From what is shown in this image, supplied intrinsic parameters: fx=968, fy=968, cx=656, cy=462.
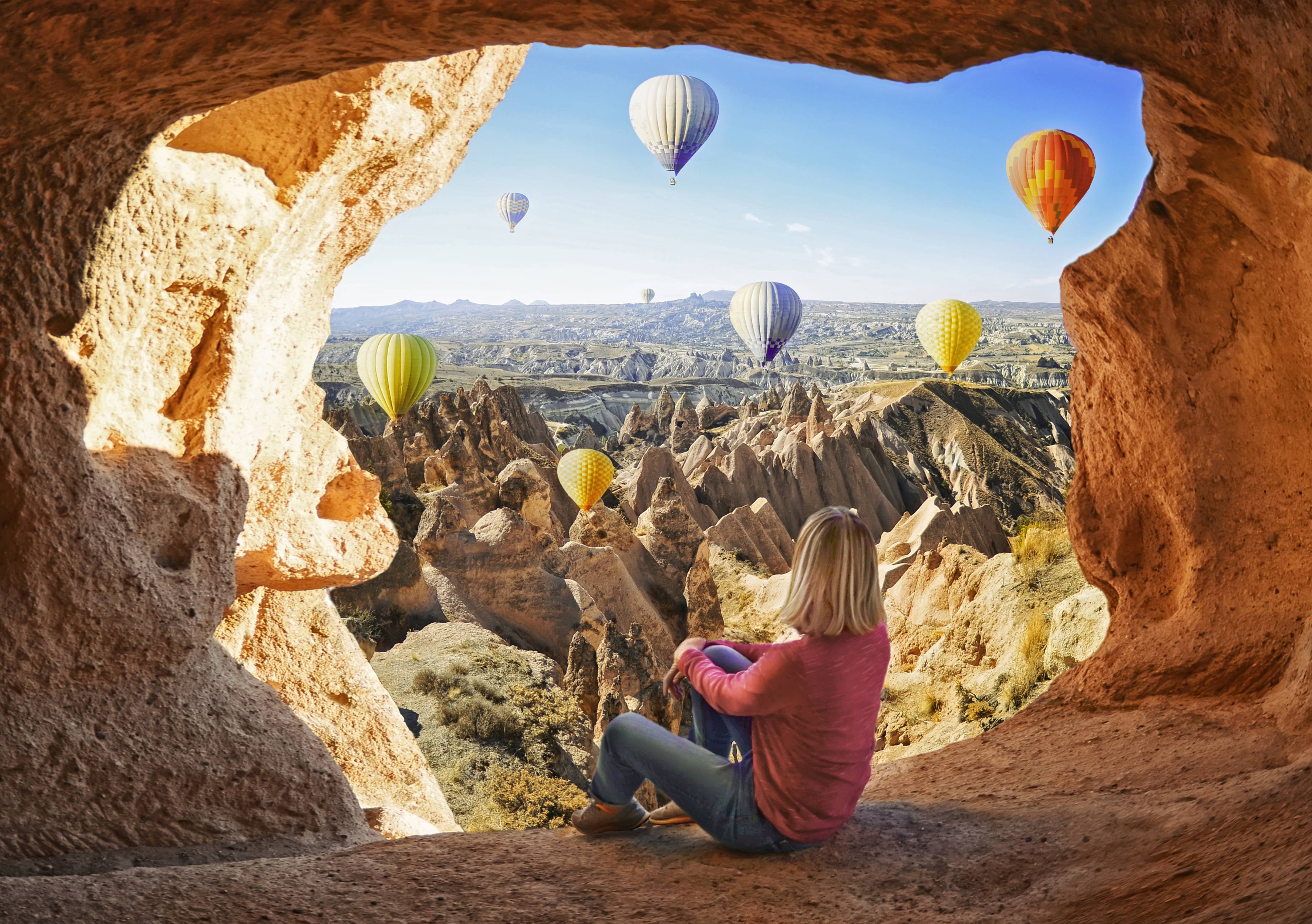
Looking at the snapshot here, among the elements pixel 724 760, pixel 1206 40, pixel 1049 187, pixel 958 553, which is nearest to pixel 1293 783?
pixel 724 760

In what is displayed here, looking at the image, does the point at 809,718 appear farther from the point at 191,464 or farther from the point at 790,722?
the point at 191,464

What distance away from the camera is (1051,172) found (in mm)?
19156

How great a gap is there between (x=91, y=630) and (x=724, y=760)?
1895mm

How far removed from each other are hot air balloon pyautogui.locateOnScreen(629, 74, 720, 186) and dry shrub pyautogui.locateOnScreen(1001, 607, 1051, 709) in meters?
23.1

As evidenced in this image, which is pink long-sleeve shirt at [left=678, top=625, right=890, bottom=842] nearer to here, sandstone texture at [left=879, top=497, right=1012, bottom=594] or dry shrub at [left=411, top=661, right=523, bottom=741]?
dry shrub at [left=411, top=661, right=523, bottom=741]

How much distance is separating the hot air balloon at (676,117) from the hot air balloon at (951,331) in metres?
8.62

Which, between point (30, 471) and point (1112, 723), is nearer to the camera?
point (30, 471)

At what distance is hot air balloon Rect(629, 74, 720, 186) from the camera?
28766 mm

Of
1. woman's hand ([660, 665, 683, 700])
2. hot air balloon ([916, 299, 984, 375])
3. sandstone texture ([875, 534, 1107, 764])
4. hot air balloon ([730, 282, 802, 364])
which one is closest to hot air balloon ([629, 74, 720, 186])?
hot air balloon ([730, 282, 802, 364])

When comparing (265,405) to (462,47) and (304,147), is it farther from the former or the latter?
(462,47)

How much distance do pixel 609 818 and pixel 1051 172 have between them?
63.6 feet

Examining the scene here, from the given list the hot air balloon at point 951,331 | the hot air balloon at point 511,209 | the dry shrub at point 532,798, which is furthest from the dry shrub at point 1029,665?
the hot air balloon at point 511,209

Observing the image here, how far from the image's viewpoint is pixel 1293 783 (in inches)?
92.2

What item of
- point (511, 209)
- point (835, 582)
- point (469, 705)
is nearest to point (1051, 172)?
point (469, 705)
